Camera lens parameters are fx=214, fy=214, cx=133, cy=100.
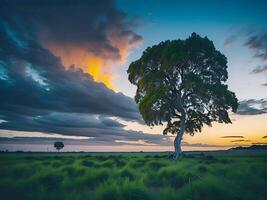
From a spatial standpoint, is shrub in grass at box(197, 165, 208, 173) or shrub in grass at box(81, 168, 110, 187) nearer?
shrub in grass at box(81, 168, 110, 187)

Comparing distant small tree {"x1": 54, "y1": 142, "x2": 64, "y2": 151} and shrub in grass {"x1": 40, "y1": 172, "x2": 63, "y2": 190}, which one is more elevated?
distant small tree {"x1": 54, "y1": 142, "x2": 64, "y2": 151}

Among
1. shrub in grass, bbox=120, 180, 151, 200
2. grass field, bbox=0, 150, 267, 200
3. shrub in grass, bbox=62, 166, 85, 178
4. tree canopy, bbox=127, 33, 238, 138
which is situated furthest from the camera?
tree canopy, bbox=127, 33, 238, 138

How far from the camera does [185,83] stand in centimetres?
2723

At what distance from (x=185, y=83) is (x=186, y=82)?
1.09ft

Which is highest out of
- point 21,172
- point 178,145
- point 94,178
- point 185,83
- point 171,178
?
point 185,83

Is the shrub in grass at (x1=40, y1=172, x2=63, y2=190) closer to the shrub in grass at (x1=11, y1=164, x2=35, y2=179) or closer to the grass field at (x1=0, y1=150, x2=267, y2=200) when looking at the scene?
the grass field at (x1=0, y1=150, x2=267, y2=200)

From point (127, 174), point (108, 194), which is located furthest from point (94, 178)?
point (108, 194)

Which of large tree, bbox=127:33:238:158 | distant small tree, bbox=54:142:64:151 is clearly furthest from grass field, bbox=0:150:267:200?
distant small tree, bbox=54:142:64:151

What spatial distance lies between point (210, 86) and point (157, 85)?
6.71 metres

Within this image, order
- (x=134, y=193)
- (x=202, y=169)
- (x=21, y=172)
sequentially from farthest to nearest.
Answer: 1. (x=202, y=169)
2. (x=21, y=172)
3. (x=134, y=193)

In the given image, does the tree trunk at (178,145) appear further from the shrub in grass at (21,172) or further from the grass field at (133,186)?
the shrub in grass at (21,172)

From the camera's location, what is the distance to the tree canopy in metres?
26.9

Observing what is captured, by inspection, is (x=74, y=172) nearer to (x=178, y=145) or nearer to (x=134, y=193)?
(x=134, y=193)

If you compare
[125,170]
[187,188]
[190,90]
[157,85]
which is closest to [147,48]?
[157,85]
